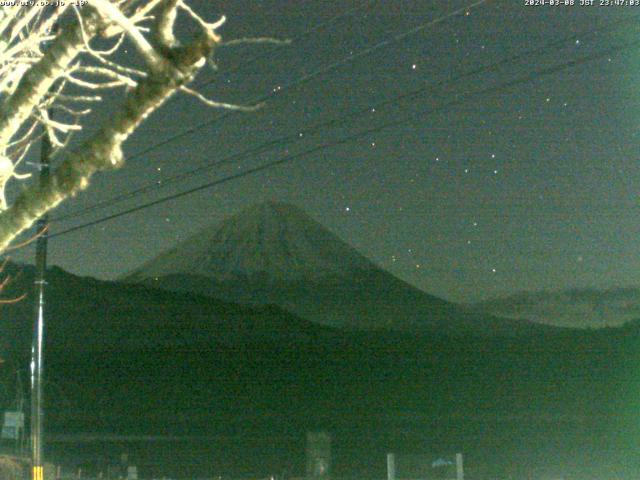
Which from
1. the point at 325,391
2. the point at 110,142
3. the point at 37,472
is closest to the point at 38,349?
the point at 37,472

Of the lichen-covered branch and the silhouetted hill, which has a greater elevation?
the silhouetted hill

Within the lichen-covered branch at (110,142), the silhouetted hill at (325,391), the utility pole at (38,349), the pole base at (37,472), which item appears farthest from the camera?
the silhouetted hill at (325,391)

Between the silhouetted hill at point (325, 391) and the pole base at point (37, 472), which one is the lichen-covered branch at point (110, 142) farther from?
the silhouetted hill at point (325, 391)

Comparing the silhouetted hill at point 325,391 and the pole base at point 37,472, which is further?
the silhouetted hill at point 325,391

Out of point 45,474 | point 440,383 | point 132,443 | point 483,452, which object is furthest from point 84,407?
point 45,474

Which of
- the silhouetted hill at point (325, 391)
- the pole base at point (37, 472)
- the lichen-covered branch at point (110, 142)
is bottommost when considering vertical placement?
the pole base at point (37, 472)

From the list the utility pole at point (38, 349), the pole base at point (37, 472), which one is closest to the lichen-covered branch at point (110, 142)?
the utility pole at point (38, 349)

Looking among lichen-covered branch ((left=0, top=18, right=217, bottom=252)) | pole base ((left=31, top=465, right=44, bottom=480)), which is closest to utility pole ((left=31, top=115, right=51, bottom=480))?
pole base ((left=31, top=465, right=44, bottom=480))

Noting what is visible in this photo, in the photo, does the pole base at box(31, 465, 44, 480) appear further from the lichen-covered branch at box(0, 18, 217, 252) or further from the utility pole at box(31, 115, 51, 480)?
the lichen-covered branch at box(0, 18, 217, 252)

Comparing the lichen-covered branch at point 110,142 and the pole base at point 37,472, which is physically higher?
the lichen-covered branch at point 110,142
